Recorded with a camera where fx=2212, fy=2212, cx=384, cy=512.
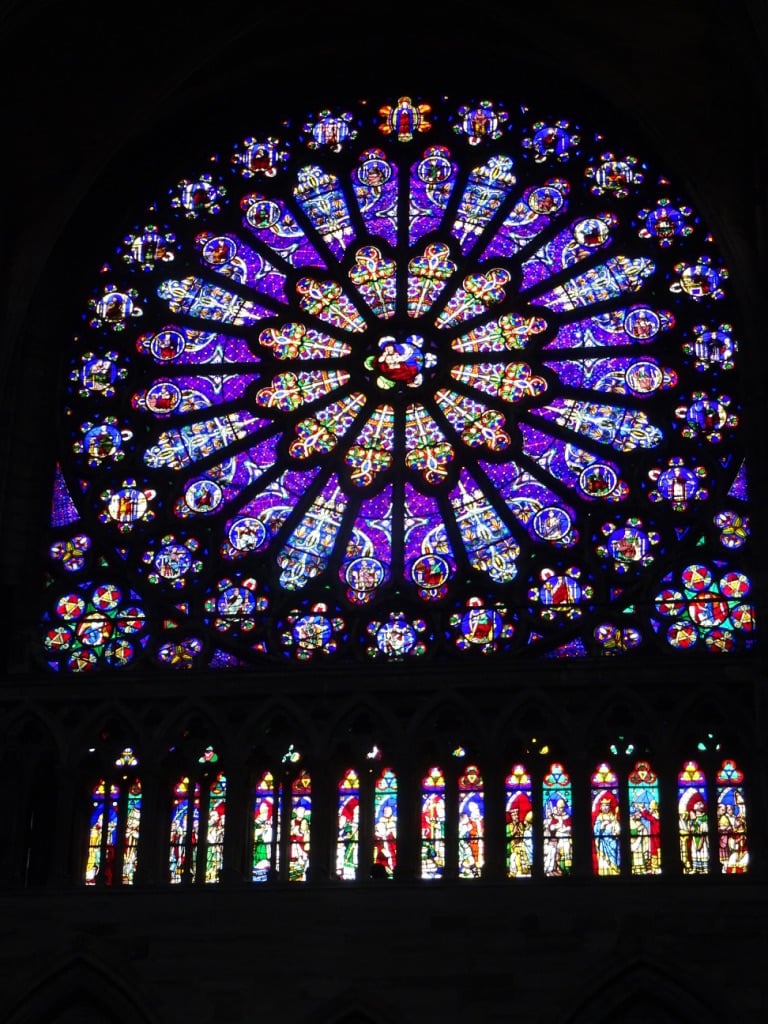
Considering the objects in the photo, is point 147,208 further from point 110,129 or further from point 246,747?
point 246,747

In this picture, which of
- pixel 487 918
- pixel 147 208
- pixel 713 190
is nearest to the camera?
pixel 487 918

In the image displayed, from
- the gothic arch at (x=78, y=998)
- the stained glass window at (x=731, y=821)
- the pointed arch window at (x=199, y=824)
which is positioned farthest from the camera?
the pointed arch window at (x=199, y=824)

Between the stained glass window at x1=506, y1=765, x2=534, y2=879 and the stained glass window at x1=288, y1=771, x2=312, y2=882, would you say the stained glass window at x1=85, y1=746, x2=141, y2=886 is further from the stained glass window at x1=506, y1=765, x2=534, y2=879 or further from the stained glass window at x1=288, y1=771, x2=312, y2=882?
the stained glass window at x1=506, y1=765, x2=534, y2=879

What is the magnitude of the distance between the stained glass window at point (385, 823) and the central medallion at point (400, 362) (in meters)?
3.50

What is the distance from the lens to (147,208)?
18234mm

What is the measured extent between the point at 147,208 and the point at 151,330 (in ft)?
4.04

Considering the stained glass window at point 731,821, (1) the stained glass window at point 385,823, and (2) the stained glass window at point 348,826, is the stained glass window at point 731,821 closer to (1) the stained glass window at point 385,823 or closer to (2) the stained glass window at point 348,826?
(1) the stained glass window at point 385,823

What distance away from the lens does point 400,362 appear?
17172mm

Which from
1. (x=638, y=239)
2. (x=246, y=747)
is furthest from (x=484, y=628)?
(x=638, y=239)

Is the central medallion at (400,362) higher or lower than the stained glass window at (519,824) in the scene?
higher

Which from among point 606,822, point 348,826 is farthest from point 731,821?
point 348,826

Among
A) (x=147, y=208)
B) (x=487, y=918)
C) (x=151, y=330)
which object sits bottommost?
(x=487, y=918)

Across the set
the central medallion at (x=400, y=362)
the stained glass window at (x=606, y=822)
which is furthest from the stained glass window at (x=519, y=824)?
the central medallion at (x=400, y=362)

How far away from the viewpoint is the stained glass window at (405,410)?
622 inches
